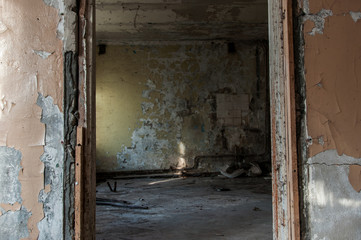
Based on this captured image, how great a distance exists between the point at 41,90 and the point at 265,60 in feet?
20.1

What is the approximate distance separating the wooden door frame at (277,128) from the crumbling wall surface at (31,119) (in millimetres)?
139

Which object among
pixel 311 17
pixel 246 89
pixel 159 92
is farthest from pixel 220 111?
pixel 311 17

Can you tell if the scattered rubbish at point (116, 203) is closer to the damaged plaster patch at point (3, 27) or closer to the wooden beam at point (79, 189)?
the wooden beam at point (79, 189)

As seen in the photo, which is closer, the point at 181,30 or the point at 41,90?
the point at 41,90

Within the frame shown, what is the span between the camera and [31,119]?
2023 mm

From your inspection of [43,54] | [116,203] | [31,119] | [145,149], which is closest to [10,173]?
[31,119]

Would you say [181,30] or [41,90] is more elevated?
[181,30]

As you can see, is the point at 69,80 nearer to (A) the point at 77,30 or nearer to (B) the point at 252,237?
(A) the point at 77,30

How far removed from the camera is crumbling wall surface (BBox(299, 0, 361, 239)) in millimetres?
2055

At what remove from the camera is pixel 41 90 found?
203 centimetres

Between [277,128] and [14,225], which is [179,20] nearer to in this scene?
[277,128]

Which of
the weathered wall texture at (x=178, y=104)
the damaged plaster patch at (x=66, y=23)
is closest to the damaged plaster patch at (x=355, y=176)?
the damaged plaster patch at (x=66, y=23)

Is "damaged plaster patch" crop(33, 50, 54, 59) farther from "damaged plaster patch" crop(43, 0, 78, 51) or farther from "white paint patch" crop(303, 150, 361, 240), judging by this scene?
"white paint patch" crop(303, 150, 361, 240)

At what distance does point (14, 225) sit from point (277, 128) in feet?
6.15
